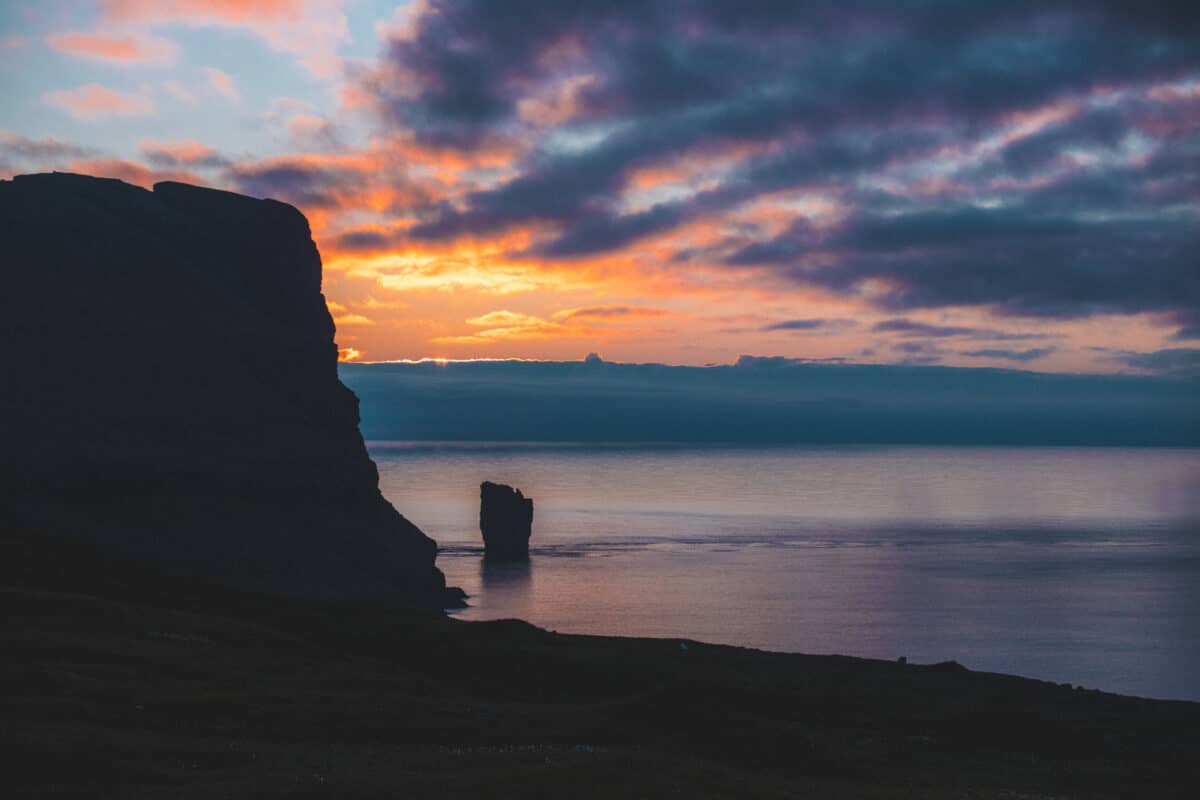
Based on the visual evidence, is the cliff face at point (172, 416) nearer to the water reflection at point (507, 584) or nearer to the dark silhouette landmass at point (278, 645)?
the dark silhouette landmass at point (278, 645)

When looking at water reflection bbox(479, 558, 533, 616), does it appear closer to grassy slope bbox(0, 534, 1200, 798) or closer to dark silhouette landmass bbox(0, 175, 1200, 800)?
dark silhouette landmass bbox(0, 175, 1200, 800)

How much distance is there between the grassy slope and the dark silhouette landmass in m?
0.21

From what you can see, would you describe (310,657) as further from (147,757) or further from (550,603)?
Answer: (550,603)

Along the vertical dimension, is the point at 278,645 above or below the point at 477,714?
below

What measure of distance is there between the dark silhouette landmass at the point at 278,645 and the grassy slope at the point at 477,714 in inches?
8.4

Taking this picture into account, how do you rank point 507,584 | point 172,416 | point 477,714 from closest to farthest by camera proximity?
1. point 477,714
2. point 172,416
3. point 507,584

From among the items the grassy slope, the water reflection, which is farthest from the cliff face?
the grassy slope

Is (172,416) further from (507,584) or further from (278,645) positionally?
(278,645)

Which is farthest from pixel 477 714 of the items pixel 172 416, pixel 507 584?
pixel 507 584

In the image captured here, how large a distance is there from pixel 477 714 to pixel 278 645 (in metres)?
21.2

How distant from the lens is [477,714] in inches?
1795

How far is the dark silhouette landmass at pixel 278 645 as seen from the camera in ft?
110

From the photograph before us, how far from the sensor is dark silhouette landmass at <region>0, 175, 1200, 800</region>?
33469 millimetres

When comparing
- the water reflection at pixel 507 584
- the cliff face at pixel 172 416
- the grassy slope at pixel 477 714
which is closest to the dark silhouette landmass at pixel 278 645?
the grassy slope at pixel 477 714
